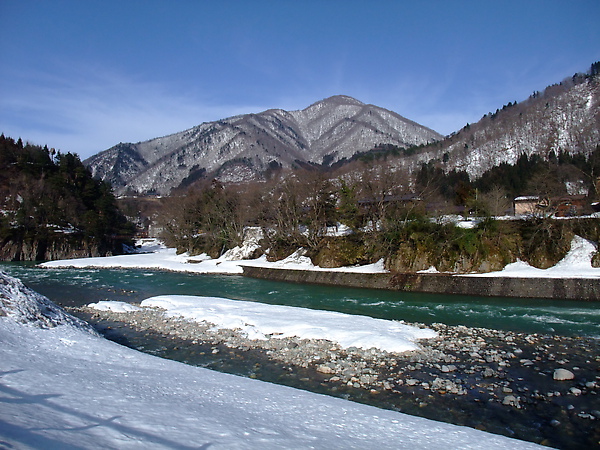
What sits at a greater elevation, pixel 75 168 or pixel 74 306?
pixel 75 168

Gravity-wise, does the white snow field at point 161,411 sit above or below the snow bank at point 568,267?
below

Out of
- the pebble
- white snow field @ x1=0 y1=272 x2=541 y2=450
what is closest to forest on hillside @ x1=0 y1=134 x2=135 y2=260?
the pebble

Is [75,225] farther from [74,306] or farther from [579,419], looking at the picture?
[579,419]

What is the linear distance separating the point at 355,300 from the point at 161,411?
51.8 feet

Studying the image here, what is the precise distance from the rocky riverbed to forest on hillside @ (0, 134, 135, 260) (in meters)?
45.5

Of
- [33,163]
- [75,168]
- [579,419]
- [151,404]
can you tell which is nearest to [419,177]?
[579,419]

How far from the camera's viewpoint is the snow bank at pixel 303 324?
436 inches

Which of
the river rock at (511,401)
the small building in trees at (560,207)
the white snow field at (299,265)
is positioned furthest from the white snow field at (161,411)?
the small building in trees at (560,207)

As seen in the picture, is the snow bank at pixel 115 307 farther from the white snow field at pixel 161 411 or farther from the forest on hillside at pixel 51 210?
the forest on hillside at pixel 51 210

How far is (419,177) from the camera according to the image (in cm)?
5309

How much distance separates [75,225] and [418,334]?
56725 mm

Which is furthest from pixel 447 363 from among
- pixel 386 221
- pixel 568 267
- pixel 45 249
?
pixel 45 249

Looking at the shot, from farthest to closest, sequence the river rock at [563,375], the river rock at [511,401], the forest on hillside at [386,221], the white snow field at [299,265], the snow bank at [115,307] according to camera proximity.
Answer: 1. the forest on hillside at [386,221]
2. the white snow field at [299,265]
3. the snow bank at [115,307]
4. the river rock at [563,375]
5. the river rock at [511,401]

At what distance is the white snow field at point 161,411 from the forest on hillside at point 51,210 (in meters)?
50.0
